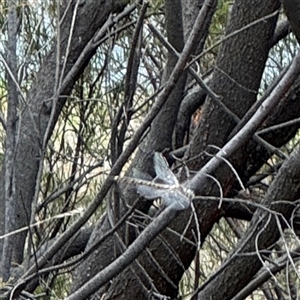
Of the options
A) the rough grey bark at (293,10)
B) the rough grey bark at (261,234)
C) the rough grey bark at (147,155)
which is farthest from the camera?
the rough grey bark at (147,155)

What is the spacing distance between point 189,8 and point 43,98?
644 millimetres

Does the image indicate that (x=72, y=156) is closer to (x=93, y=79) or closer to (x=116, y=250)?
(x=93, y=79)

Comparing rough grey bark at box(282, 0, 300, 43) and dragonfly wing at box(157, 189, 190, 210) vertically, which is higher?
rough grey bark at box(282, 0, 300, 43)

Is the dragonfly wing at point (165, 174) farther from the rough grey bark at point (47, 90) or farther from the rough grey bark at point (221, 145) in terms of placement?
the rough grey bark at point (47, 90)

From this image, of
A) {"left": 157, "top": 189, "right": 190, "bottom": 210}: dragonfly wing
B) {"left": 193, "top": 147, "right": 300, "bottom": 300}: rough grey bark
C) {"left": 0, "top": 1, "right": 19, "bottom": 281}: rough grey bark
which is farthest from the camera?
{"left": 193, "top": 147, "right": 300, "bottom": 300}: rough grey bark

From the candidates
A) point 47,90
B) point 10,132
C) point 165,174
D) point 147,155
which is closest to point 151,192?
point 165,174

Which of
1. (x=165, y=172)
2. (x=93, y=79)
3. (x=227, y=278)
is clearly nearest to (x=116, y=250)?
(x=227, y=278)

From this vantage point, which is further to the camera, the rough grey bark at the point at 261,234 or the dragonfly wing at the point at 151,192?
the rough grey bark at the point at 261,234

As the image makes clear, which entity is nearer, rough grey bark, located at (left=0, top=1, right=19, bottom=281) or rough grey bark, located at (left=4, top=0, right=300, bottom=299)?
rough grey bark, located at (left=0, top=1, right=19, bottom=281)

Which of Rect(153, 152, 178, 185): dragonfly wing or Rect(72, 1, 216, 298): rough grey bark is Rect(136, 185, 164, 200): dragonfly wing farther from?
Rect(72, 1, 216, 298): rough grey bark

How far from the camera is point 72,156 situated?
121 inches

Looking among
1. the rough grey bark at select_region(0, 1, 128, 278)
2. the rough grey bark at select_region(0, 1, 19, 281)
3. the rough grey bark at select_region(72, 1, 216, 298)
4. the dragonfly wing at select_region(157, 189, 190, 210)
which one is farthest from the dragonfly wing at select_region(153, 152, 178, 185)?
the rough grey bark at select_region(0, 1, 128, 278)

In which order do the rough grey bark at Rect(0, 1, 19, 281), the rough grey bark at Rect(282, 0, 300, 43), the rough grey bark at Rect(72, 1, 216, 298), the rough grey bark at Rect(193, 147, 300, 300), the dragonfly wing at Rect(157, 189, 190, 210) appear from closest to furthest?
1. the dragonfly wing at Rect(157, 189, 190, 210)
2. the rough grey bark at Rect(282, 0, 300, 43)
3. the rough grey bark at Rect(0, 1, 19, 281)
4. the rough grey bark at Rect(193, 147, 300, 300)
5. the rough grey bark at Rect(72, 1, 216, 298)

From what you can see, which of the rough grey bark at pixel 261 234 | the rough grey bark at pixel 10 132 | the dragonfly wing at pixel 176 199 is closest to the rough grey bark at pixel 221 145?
the rough grey bark at pixel 261 234
